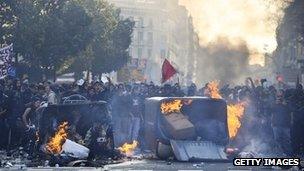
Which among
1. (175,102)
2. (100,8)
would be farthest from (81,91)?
(100,8)

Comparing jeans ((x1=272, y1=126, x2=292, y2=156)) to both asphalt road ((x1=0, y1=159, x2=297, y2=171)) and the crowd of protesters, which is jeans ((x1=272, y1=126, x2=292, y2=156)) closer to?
the crowd of protesters

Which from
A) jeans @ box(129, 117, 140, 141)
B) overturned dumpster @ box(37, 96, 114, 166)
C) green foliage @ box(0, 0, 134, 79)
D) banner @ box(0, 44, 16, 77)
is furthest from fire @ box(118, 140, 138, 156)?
Result: green foliage @ box(0, 0, 134, 79)

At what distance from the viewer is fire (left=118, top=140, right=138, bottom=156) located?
17.6 metres

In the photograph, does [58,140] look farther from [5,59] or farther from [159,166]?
[5,59]

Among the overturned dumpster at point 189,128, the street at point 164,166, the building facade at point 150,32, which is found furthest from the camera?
the building facade at point 150,32

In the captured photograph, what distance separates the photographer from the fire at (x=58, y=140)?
15.6 metres

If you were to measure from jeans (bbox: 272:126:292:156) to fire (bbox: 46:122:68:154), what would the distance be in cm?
662

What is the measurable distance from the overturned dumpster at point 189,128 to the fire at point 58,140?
230 cm

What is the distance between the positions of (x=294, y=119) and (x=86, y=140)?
639 centimetres

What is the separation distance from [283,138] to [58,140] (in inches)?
271

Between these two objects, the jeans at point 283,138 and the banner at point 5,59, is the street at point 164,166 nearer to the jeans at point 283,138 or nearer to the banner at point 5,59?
the jeans at point 283,138

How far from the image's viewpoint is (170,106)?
1648cm

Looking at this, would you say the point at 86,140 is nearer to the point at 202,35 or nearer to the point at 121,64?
the point at 121,64

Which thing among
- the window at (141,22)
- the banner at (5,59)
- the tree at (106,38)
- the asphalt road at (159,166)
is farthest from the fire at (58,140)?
the window at (141,22)
